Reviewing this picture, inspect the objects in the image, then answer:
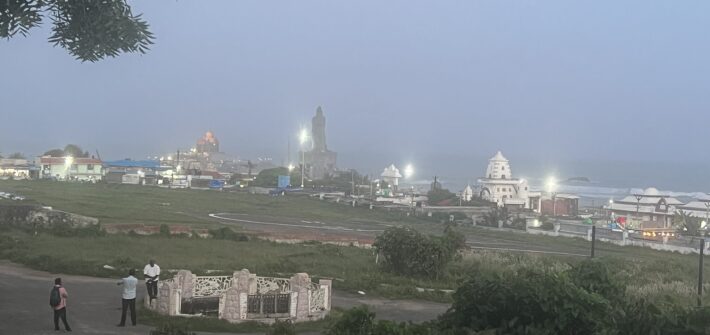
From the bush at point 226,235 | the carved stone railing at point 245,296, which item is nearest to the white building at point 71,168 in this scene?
the bush at point 226,235

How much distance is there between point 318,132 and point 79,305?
128934 mm

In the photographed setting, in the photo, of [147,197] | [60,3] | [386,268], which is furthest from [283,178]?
[60,3]

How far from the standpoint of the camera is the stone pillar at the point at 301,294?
15.1 m

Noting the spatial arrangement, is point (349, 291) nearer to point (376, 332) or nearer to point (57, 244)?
point (57, 244)

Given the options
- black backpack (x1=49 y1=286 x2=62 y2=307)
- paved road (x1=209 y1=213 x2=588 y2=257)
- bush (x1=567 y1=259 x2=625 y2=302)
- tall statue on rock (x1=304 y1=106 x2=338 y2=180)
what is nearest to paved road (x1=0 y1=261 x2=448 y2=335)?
black backpack (x1=49 y1=286 x2=62 y2=307)

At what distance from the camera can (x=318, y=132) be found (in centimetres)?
14400

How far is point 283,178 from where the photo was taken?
275 ft

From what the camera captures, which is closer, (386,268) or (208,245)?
(386,268)

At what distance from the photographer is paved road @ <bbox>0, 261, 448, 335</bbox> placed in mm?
13102

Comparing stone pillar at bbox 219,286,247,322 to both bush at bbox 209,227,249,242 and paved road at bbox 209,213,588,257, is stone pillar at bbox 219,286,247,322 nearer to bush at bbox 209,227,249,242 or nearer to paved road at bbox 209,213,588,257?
bush at bbox 209,227,249,242

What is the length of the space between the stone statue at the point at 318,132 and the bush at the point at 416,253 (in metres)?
118

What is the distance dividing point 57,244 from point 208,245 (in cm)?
632

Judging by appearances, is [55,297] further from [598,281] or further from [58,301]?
[598,281]

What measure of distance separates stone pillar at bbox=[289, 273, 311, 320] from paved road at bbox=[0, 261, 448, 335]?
2643 millimetres
